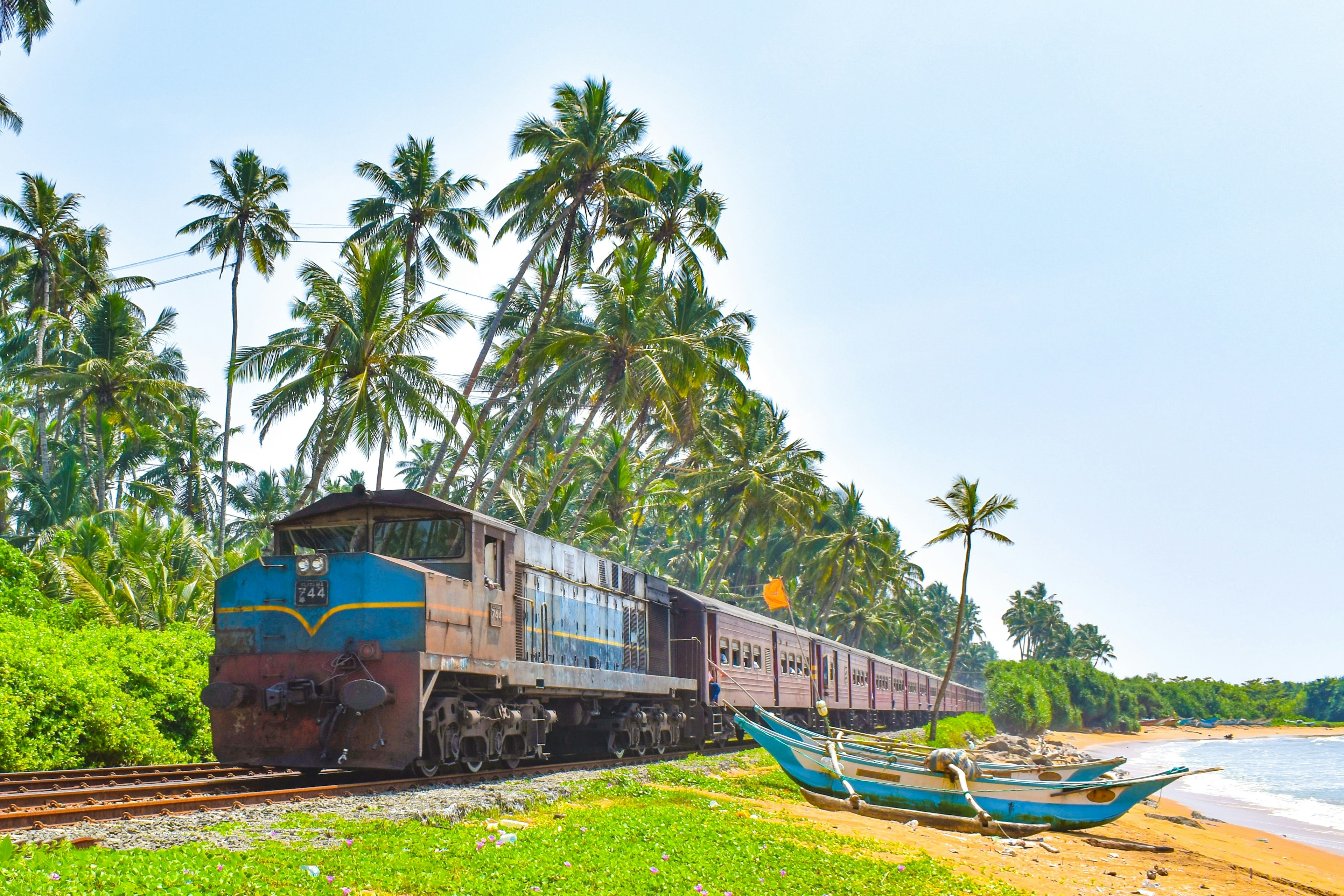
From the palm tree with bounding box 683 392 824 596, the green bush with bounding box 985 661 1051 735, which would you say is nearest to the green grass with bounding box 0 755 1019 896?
the palm tree with bounding box 683 392 824 596

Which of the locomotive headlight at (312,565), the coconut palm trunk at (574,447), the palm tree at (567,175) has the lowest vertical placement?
the locomotive headlight at (312,565)

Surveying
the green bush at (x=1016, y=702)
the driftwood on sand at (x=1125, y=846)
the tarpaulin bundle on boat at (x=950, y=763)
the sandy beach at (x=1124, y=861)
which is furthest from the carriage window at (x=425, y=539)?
the green bush at (x=1016, y=702)

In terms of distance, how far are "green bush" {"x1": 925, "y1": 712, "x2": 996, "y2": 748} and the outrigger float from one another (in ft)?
54.0

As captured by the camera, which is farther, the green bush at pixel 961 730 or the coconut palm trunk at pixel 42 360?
the coconut palm trunk at pixel 42 360

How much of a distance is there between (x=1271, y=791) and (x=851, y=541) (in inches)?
802

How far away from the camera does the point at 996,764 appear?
16.5m

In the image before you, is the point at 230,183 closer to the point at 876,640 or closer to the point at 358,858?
the point at 358,858

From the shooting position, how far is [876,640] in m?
78.9

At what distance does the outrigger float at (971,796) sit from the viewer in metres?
13.6

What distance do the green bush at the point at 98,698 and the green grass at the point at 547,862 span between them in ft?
25.9

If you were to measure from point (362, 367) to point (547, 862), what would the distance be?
65.0 ft

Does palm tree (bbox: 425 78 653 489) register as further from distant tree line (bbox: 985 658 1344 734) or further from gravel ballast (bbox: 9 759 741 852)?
distant tree line (bbox: 985 658 1344 734)

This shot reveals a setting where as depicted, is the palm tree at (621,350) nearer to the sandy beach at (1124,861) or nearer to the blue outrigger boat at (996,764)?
the blue outrigger boat at (996,764)

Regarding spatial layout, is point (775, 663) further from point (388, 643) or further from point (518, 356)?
→ point (388, 643)
